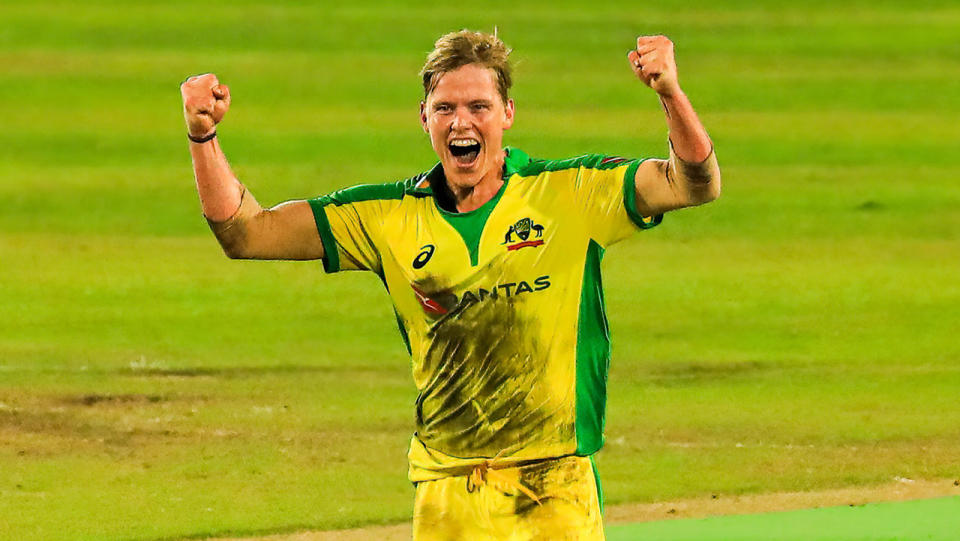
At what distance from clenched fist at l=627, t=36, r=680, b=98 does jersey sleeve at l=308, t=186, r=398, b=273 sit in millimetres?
837

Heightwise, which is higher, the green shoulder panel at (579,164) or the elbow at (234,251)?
the green shoulder panel at (579,164)

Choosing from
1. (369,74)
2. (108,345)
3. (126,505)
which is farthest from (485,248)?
(369,74)

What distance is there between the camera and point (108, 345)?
1098 cm

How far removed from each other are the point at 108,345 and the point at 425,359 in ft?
23.1

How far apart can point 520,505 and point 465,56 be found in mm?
1040

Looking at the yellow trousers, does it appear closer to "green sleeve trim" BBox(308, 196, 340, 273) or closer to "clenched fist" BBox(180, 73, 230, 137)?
"green sleeve trim" BBox(308, 196, 340, 273)

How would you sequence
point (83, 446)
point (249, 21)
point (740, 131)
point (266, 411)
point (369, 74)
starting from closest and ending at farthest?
point (83, 446) → point (266, 411) → point (740, 131) → point (369, 74) → point (249, 21)

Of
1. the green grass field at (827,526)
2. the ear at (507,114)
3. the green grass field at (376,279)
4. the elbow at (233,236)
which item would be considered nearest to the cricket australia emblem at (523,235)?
the ear at (507,114)

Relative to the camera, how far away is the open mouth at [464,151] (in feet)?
13.6

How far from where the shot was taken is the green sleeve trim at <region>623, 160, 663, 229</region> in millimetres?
4125

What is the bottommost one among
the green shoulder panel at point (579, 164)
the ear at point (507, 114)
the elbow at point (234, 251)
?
the elbow at point (234, 251)

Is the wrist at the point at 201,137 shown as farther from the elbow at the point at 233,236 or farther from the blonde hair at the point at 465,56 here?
the blonde hair at the point at 465,56

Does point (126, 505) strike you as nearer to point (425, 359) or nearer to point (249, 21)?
point (425, 359)

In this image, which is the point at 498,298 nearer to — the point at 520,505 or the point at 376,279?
the point at 520,505
